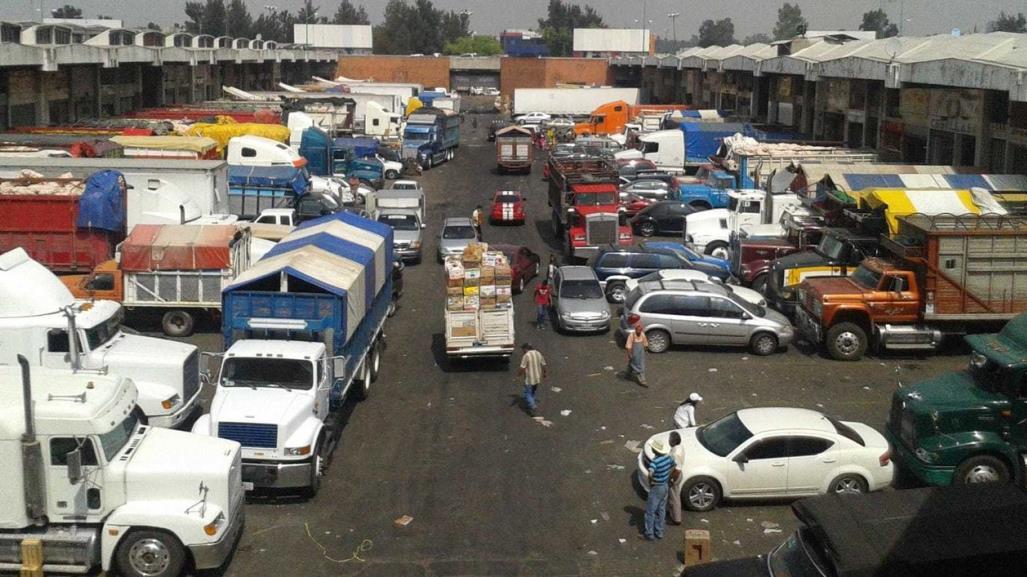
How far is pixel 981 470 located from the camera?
1405 centimetres

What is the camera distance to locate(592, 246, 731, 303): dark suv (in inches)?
1011

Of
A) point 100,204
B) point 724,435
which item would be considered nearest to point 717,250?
point 100,204

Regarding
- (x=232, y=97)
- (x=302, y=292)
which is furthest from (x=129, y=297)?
(x=232, y=97)

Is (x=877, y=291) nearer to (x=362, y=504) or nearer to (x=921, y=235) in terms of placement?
(x=921, y=235)

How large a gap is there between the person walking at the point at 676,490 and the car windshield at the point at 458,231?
17.0m

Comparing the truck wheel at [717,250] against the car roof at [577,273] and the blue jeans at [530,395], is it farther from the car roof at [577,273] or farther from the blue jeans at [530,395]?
the blue jeans at [530,395]

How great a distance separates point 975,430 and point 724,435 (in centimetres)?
341

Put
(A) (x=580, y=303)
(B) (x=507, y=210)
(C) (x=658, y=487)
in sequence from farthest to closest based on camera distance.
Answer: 1. (B) (x=507, y=210)
2. (A) (x=580, y=303)
3. (C) (x=658, y=487)

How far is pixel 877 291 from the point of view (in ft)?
69.2

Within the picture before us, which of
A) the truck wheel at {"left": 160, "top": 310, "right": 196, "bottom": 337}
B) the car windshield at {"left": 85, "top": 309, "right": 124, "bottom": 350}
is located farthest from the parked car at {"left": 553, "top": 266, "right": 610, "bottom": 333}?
the car windshield at {"left": 85, "top": 309, "right": 124, "bottom": 350}

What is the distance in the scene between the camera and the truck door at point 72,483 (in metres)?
11.1

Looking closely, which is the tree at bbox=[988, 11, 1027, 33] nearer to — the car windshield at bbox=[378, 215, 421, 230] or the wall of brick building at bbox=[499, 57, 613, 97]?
the wall of brick building at bbox=[499, 57, 613, 97]

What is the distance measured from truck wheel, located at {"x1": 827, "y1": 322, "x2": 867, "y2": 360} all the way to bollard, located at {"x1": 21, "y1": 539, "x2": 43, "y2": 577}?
15.2m

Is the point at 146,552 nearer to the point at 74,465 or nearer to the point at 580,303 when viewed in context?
the point at 74,465
